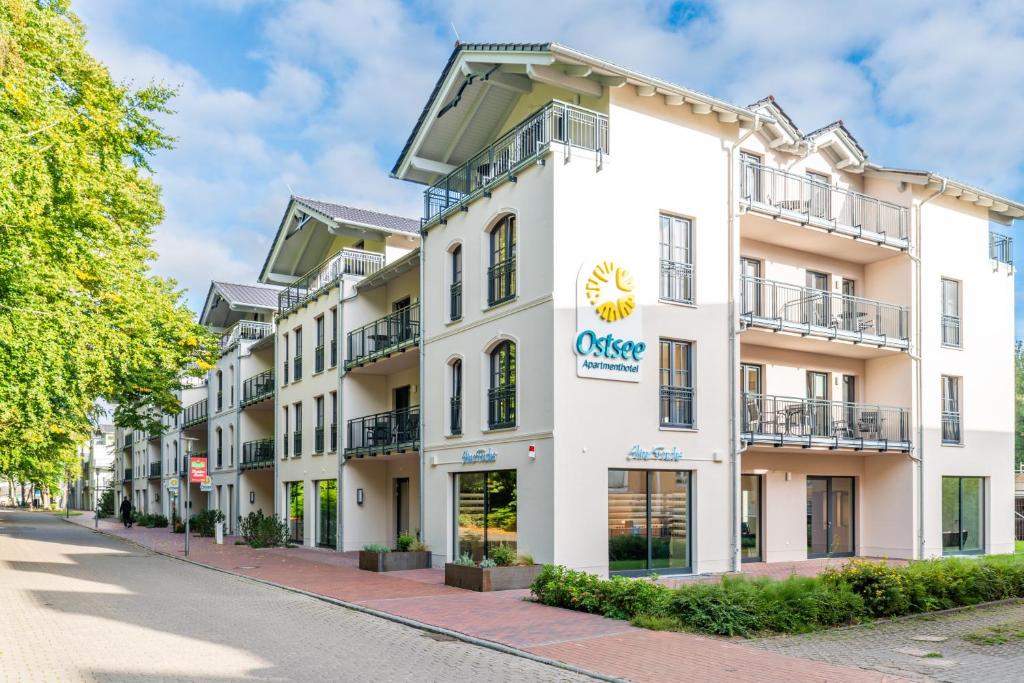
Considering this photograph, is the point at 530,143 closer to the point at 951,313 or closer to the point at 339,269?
the point at 339,269

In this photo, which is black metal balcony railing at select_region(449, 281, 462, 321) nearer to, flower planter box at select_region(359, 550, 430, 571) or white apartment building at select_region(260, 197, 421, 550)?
white apartment building at select_region(260, 197, 421, 550)

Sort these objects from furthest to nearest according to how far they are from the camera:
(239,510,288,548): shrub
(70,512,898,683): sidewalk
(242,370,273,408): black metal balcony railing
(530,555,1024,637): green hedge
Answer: (242,370,273,408): black metal balcony railing → (239,510,288,548): shrub → (530,555,1024,637): green hedge → (70,512,898,683): sidewalk

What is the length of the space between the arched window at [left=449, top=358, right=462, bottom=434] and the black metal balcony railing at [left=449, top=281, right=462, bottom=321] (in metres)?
1.09

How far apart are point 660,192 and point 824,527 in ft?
33.2

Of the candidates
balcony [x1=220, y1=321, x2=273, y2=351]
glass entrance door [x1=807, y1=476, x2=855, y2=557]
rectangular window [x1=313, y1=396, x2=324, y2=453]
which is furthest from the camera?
balcony [x1=220, y1=321, x2=273, y2=351]

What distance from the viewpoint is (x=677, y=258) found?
1994 cm

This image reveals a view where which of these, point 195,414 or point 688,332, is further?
point 195,414

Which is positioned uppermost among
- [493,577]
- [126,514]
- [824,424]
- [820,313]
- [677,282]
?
[677,282]

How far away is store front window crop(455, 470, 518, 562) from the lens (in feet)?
63.0

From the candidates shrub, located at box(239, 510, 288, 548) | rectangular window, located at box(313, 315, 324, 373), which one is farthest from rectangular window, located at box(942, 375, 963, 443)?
shrub, located at box(239, 510, 288, 548)

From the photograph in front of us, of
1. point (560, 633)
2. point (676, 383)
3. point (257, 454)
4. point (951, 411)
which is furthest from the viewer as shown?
point (257, 454)

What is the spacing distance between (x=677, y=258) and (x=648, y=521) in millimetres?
5694

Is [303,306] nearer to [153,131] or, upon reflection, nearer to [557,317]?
[153,131]

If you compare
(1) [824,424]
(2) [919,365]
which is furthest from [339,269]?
(2) [919,365]
